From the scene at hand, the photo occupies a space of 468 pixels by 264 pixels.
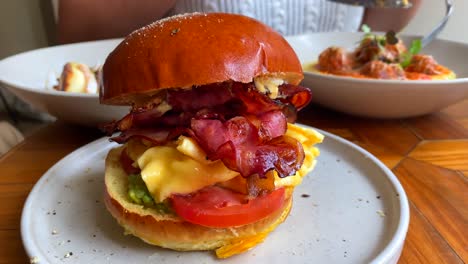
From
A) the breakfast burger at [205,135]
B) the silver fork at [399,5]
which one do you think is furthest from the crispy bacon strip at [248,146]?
the silver fork at [399,5]

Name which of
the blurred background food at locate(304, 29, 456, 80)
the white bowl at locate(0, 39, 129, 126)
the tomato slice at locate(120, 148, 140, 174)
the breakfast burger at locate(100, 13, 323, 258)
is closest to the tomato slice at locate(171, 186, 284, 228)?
the breakfast burger at locate(100, 13, 323, 258)

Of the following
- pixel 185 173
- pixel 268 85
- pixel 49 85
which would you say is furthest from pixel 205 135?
pixel 49 85

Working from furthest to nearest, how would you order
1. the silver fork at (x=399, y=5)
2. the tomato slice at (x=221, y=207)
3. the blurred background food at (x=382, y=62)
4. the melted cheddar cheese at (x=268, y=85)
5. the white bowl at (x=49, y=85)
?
the silver fork at (x=399, y=5), the blurred background food at (x=382, y=62), the white bowl at (x=49, y=85), the melted cheddar cheese at (x=268, y=85), the tomato slice at (x=221, y=207)

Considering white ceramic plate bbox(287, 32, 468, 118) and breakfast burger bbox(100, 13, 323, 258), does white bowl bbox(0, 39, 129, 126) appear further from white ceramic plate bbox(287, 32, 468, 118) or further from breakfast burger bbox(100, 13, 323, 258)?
white ceramic plate bbox(287, 32, 468, 118)

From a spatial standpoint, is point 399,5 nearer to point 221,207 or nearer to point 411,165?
point 411,165

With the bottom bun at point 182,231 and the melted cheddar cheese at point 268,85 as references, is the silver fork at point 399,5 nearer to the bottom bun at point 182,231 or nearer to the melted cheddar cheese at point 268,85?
the melted cheddar cheese at point 268,85

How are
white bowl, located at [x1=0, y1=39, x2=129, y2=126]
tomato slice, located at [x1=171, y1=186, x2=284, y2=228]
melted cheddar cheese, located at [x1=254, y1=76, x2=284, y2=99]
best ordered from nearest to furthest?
tomato slice, located at [x1=171, y1=186, x2=284, y2=228] → melted cheddar cheese, located at [x1=254, y1=76, x2=284, y2=99] → white bowl, located at [x1=0, y1=39, x2=129, y2=126]
